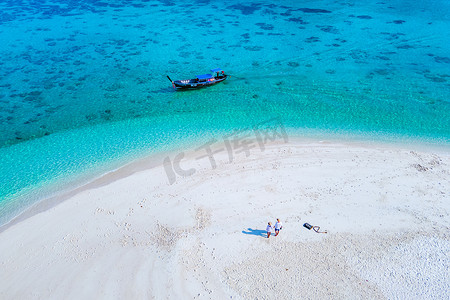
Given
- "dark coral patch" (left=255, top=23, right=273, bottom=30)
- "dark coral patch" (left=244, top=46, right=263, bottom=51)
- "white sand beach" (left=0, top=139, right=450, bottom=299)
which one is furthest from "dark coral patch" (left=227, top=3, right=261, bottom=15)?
"white sand beach" (left=0, top=139, right=450, bottom=299)

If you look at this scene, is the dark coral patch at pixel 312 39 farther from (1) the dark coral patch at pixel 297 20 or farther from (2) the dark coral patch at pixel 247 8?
(2) the dark coral patch at pixel 247 8

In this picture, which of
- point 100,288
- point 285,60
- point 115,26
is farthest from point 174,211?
point 115,26

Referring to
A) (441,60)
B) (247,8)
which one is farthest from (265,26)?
(441,60)

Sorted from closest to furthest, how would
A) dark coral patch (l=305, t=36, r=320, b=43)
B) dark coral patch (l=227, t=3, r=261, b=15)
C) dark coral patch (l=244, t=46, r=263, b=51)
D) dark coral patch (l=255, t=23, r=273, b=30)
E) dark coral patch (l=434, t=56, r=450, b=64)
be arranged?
dark coral patch (l=434, t=56, r=450, b=64) < dark coral patch (l=244, t=46, r=263, b=51) < dark coral patch (l=305, t=36, r=320, b=43) < dark coral patch (l=255, t=23, r=273, b=30) < dark coral patch (l=227, t=3, r=261, b=15)

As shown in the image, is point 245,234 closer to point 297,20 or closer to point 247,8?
point 297,20

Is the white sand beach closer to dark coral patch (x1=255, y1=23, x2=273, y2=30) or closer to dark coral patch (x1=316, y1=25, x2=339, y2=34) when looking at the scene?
dark coral patch (x1=316, y1=25, x2=339, y2=34)

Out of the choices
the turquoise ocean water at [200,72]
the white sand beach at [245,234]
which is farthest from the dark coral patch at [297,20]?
the white sand beach at [245,234]
